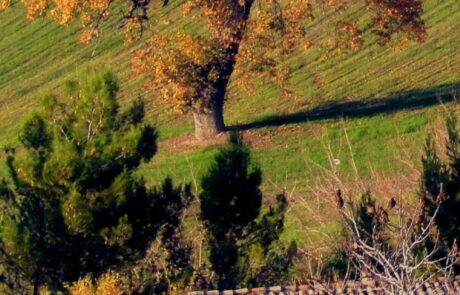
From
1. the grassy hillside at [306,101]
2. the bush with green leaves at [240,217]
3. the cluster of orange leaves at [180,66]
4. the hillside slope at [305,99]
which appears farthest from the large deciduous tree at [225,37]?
the bush with green leaves at [240,217]

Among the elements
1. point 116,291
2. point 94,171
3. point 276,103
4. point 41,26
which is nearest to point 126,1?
point 276,103

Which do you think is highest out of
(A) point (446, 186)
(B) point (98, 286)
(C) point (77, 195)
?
(C) point (77, 195)

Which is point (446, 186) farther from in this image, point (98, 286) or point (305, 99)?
point (305, 99)

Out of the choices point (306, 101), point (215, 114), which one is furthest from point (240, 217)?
point (306, 101)

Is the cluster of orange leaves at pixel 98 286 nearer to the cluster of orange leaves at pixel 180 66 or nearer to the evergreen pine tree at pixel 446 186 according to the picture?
the evergreen pine tree at pixel 446 186

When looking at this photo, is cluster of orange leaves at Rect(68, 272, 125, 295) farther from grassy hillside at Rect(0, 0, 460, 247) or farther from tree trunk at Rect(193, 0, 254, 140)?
tree trunk at Rect(193, 0, 254, 140)

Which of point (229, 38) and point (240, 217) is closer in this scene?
point (240, 217)

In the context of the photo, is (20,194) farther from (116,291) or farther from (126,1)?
(126,1)
